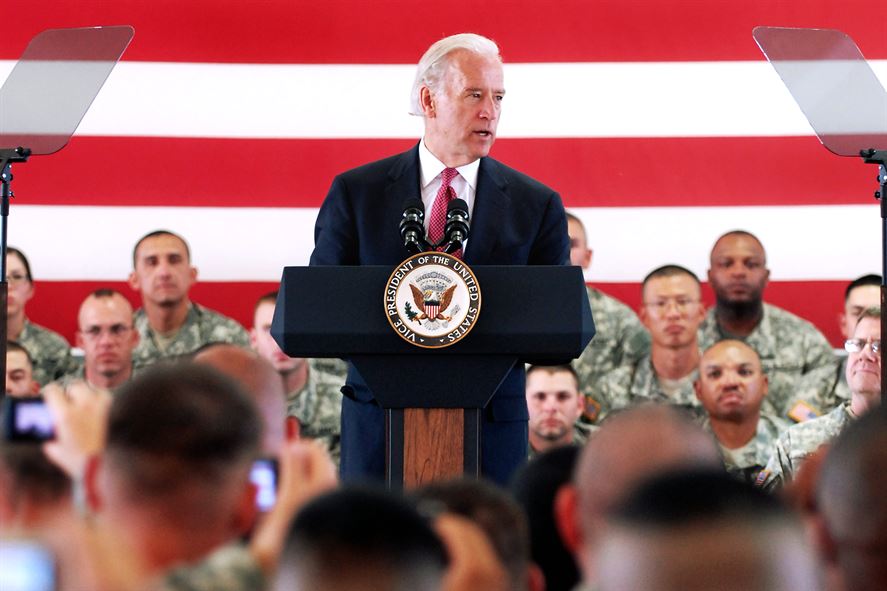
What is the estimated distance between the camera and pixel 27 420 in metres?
1.41

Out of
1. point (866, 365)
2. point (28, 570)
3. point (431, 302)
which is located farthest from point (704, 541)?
point (866, 365)

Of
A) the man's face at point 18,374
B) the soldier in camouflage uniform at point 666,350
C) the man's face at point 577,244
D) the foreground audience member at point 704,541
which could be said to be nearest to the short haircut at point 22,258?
the man's face at point 18,374

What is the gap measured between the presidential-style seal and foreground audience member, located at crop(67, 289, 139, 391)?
2.57 m

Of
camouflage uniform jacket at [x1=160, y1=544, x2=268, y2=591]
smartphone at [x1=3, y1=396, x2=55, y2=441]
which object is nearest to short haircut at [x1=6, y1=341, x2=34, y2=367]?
smartphone at [x1=3, y1=396, x2=55, y2=441]

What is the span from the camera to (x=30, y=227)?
16.3 ft

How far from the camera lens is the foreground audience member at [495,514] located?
1.30 meters

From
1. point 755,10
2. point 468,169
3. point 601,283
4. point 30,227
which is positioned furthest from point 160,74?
point 468,169

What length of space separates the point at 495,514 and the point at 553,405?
11.3 ft

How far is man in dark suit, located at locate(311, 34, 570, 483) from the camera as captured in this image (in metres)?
2.73

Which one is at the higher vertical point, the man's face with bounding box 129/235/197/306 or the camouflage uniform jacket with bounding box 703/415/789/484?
the man's face with bounding box 129/235/197/306

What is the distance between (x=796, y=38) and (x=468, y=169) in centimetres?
179

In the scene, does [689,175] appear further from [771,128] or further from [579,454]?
[579,454]

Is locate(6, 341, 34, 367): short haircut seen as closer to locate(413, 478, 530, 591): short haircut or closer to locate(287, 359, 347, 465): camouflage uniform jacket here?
locate(287, 359, 347, 465): camouflage uniform jacket

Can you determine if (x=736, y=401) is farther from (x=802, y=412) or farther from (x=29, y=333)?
(x=29, y=333)
